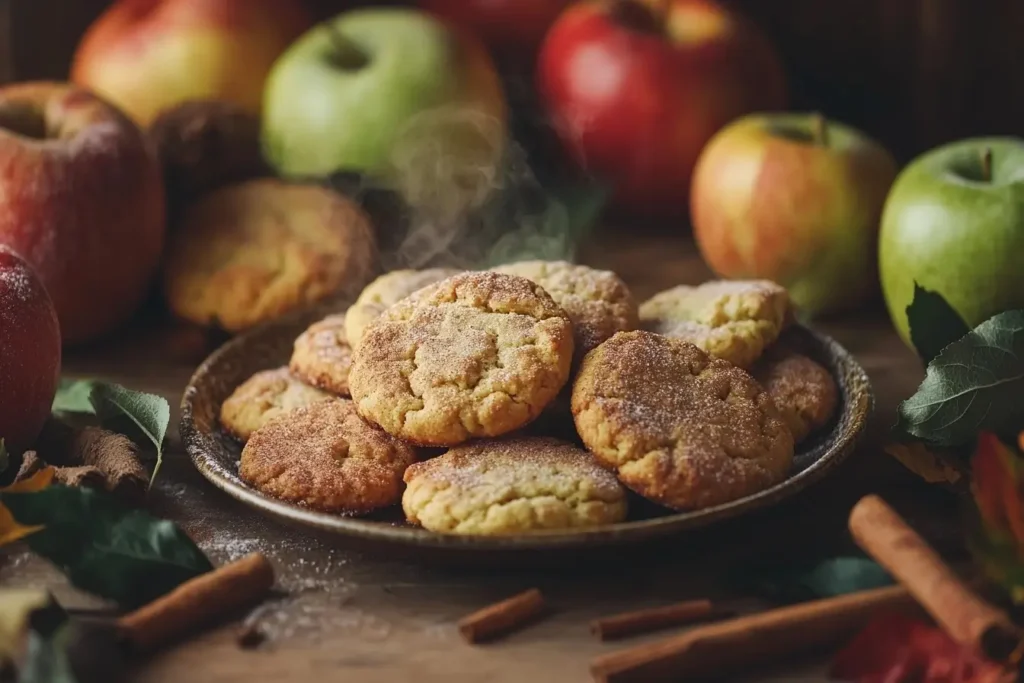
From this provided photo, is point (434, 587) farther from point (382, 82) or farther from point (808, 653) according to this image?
point (382, 82)

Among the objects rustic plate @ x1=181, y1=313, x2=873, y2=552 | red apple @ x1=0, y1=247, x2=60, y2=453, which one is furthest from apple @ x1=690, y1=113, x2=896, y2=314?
red apple @ x1=0, y1=247, x2=60, y2=453

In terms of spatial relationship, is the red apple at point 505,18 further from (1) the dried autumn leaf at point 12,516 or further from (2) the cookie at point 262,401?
(1) the dried autumn leaf at point 12,516

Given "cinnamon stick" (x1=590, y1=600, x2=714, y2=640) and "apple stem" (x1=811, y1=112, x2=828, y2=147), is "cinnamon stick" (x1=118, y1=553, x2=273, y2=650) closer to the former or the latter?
"cinnamon stick" (x1=590, y1=600, x2=714, y2=640)

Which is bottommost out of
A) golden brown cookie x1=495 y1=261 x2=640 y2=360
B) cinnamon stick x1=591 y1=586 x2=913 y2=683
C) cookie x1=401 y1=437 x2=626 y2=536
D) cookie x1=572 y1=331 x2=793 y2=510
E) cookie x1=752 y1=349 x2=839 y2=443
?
cinnamon stick x1=591 y1=586 x2=913 y2=683

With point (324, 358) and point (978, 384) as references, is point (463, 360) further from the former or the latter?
point (978, 384)

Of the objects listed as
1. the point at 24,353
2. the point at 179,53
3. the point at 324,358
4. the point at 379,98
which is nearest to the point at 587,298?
the point at 324,358
